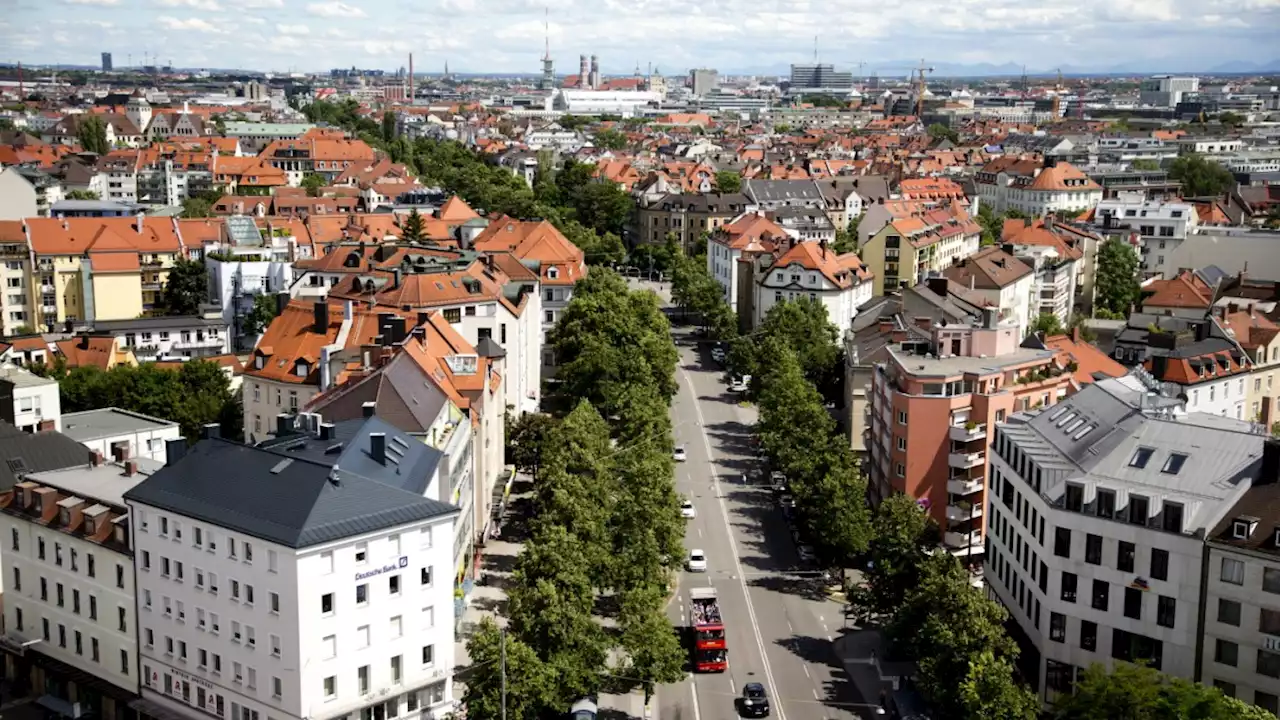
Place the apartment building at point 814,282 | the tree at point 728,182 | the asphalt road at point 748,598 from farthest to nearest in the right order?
the tree at point 728,182 → the apartment building at point 814,282 → the asphalt road at point 748,598

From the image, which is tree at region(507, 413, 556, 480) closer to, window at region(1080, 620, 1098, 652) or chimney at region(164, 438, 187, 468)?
chimney at region(164, 438, 187, 468)

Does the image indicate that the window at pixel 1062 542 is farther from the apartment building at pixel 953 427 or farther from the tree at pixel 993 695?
the apartment building at pixel 953 427

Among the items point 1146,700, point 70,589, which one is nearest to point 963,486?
point 1146,700

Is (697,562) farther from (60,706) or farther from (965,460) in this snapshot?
(60,706)

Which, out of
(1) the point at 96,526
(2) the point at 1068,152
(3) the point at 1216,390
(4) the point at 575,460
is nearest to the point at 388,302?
(4) the point at 575,460

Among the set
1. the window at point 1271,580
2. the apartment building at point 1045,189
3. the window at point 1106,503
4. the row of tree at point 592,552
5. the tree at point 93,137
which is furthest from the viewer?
the tree at point 93,137

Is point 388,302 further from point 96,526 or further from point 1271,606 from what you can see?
point 1271,606

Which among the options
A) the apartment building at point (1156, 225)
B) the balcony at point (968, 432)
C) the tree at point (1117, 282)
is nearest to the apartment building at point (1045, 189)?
the apartment building at point (1156, 225)
